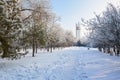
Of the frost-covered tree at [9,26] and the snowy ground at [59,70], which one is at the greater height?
the frost-covered tree at [9,26]

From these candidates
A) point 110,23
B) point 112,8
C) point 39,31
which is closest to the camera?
point 110,23

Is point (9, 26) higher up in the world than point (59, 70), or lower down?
higher up

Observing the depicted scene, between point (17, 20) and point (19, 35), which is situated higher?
point (17, 20)

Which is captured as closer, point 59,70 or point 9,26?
point 59,70

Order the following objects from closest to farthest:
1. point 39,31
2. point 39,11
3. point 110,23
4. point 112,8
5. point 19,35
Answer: point 110,23, point 112,8, point 19,35, point 39,11, point 39,31

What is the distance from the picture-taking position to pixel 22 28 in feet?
58.9

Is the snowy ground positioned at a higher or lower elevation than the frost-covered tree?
lower

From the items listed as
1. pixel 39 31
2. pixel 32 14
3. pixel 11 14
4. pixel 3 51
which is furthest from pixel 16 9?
pixel 39 31

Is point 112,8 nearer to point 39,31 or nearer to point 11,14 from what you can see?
point 11,14

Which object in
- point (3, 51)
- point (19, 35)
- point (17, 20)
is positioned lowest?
point (3, 51)

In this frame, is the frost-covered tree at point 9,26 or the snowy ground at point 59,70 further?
the frost-covered tree at point 9,26

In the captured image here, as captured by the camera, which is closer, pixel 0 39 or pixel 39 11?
pixel 0 39

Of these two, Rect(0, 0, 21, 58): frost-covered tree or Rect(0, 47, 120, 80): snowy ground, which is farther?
Rect(0, 0, 21, 58): frost-covered tree

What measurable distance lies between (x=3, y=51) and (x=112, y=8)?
9.07 metres
